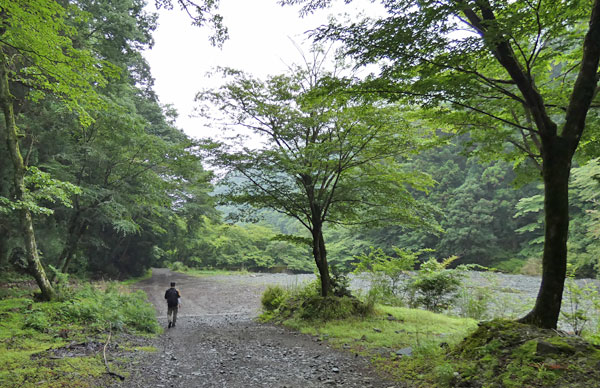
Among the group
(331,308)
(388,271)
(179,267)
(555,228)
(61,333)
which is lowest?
(179,267)

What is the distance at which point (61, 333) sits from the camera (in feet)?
19.5

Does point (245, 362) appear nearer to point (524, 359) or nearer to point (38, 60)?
point (524, 359)

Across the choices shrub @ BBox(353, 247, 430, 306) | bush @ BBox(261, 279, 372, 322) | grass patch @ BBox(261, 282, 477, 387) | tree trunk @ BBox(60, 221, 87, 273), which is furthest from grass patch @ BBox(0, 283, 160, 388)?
shrub @ BBox(353, 247, 430, 306)

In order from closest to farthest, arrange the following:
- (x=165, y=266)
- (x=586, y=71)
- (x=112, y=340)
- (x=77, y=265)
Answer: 1. (x=586, y=71)
2. (x=112, y=340)
3. (x=77, y=265)
4. (x=165, y=266)

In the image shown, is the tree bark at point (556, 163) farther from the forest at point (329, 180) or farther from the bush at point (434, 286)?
the bush at point (434, 286)

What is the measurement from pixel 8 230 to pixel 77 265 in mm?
7963

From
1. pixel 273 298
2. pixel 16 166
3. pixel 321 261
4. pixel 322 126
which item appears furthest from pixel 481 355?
pixel 16 166

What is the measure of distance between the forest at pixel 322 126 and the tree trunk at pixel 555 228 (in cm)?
2

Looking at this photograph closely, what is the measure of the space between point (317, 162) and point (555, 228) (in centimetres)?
457

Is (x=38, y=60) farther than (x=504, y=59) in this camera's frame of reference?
Yes

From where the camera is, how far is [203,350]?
6199 mm

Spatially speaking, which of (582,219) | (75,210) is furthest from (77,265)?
(582,219)

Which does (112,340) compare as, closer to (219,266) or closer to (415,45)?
(415,45)

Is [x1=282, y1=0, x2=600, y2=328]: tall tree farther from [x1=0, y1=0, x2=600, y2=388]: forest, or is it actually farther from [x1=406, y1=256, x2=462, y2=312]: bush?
[x1=406, y1=256, x2=462, y2=312]: bush
